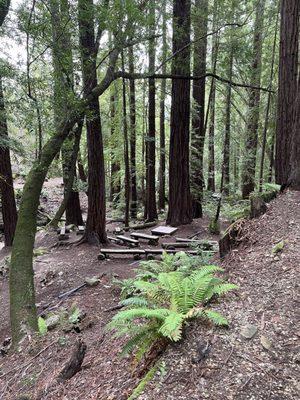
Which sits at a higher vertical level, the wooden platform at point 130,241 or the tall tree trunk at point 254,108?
the tall tree trunk at point 254,108

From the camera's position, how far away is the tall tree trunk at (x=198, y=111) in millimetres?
10133

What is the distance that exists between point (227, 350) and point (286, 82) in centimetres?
643

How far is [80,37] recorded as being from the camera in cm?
689

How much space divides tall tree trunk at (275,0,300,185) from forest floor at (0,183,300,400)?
1.72 meters

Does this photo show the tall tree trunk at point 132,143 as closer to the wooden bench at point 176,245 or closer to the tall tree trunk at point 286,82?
the tall tree trunk at point 286,82

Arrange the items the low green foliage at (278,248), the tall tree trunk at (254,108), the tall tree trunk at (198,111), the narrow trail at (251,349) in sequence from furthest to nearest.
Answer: the tall tree trunk at (254,108) → the tall tree trunk at (198,111) → the low green foliage at (278,248) → the narrow trail at (251,349)

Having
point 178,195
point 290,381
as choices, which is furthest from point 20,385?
point 178,195

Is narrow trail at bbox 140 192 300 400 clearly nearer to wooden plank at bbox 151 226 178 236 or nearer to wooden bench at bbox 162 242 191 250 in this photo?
wooden bench at bbox 162 242 191 250

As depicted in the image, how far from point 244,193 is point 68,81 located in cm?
1083

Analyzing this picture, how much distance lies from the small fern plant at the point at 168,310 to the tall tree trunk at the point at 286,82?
4419 mm

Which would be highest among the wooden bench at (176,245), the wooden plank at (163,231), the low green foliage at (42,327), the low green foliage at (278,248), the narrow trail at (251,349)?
the low green foliage at (278,248)

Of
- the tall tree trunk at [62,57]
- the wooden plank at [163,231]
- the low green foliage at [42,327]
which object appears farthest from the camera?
the wooden plank at [163,231]

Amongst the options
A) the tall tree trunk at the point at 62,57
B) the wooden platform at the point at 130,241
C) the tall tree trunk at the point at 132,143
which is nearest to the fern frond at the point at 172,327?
the tall tree trunk at the point at 62,57

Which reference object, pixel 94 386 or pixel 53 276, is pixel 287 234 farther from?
pixel 53 276
